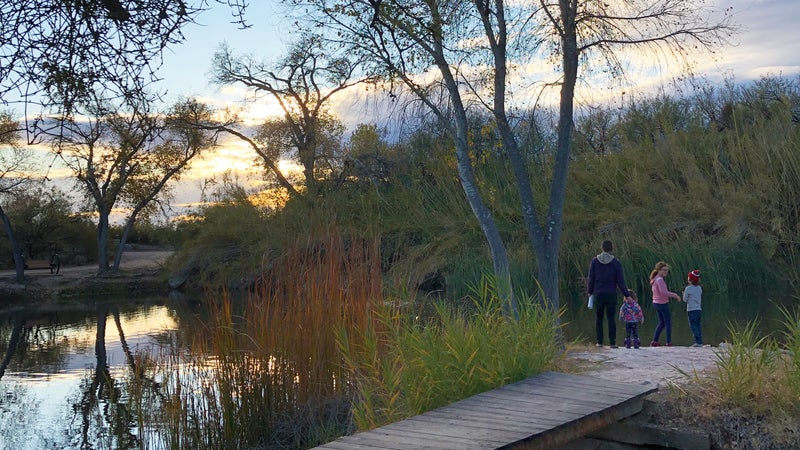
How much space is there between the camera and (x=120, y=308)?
29375 mm

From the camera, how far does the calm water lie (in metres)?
11.1

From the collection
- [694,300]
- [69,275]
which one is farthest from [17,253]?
[694,300]

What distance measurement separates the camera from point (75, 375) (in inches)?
615

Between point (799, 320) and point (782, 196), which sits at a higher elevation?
point (782, 196)

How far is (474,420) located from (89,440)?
7.25 m

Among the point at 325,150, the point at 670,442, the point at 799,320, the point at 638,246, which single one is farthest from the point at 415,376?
the point at 325,150

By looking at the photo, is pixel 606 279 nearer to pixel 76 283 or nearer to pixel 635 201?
pixel 635 201

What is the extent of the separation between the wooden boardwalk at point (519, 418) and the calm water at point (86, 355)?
3.50 meters

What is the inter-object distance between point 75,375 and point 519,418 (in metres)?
12.6

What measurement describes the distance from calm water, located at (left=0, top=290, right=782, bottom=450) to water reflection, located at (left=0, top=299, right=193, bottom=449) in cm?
2

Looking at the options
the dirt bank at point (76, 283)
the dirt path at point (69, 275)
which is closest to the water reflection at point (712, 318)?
the dirt bank at point (76, 283)

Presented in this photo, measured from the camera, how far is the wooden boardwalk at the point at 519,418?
4.77 m

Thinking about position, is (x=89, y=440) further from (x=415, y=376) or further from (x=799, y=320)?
(x=799, y=320)

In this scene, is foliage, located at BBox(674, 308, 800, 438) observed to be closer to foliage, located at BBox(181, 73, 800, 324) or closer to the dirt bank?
foliage, located at BBox(181, 73, 800, 324)
